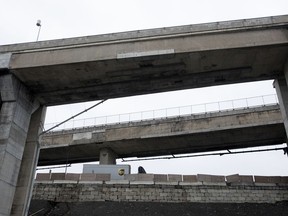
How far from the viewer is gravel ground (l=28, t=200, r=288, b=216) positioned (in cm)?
1978

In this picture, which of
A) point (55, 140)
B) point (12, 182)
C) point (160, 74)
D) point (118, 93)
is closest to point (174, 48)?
point (160, 74)

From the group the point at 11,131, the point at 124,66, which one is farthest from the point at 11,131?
the point at 124,66

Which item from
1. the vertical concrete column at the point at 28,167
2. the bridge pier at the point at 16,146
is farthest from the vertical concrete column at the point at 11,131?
the vertical concrete column at the point at 28,167

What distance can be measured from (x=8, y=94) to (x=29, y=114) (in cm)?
150

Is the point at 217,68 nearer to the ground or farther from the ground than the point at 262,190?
farther from the ground

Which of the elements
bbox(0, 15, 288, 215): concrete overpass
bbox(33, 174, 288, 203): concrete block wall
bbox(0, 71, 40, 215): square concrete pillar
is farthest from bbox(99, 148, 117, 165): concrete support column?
bbox(0, 71, 40, 215): square concrete pillar

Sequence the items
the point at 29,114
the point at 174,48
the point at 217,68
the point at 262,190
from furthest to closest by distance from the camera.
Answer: the point at 262,190
the point at 29,114
the point at 217,68
the point at 174,48

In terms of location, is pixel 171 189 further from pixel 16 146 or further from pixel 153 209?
pixel 16 146

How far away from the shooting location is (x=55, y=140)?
29750 millimetres

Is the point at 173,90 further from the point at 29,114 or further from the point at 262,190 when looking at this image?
the point at 262,190

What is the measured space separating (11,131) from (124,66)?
565 centimetres

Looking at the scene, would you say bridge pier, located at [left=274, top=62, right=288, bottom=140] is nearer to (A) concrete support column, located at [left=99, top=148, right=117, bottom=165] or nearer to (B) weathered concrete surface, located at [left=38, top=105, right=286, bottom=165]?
(B) weathered concrete surface, located at [left=38, top=105, right=286, bottom=165]

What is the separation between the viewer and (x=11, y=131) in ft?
42.3

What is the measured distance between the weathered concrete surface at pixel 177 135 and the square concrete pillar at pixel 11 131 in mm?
14254
